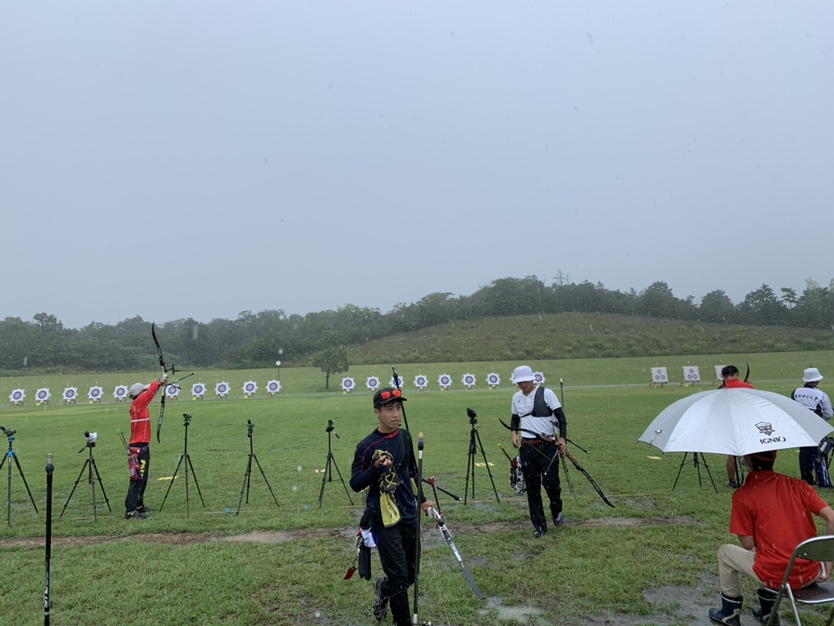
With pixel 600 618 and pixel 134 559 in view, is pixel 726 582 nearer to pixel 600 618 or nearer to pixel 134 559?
pixel 600 618

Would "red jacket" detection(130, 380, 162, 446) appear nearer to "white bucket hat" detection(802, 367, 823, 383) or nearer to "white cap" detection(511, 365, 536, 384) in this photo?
"white cap" detection(511, 365, 536, 384)

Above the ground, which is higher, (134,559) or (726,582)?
(726,582)

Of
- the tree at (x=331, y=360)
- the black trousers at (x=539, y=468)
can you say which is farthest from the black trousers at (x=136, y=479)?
the tree at (x=331, y=360)

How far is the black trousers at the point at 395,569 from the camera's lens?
3943 millimetres

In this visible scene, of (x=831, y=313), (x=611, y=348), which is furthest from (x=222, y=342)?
(x=831, y=313)

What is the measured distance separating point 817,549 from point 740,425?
3.01ft

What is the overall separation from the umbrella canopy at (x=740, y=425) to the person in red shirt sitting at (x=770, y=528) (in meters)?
0.22

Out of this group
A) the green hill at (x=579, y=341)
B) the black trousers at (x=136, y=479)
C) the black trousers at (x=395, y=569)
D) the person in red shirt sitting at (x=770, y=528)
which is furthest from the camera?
the green hill at (x=579, y=341)

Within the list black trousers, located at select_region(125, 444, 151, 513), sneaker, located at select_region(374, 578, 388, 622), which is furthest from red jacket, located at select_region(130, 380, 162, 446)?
sneaker, located at select_region(374, 578, 388, 622)

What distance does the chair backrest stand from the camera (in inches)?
120

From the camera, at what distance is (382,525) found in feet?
13.2

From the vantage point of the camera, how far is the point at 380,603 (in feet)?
13.9

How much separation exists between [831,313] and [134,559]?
7137 cm

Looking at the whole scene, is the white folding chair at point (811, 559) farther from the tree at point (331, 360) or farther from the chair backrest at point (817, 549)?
the tree at point (331, 360)
